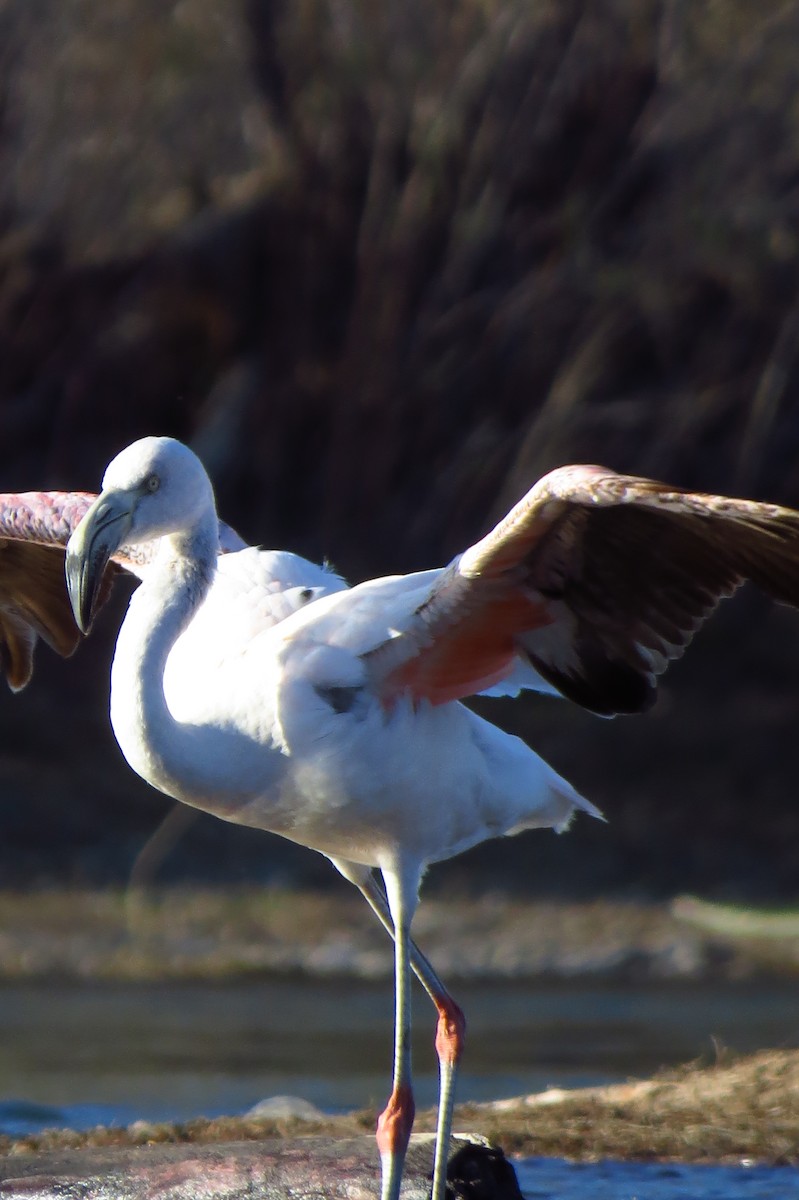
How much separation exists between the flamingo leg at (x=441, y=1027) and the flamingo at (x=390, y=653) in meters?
0.02

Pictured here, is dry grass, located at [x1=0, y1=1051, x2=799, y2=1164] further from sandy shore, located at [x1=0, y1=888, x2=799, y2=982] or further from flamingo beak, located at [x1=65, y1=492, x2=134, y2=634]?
sandy shore, located at [x1=0, y1=888, x2=799, y2=982]

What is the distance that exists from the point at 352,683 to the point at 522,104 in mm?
7661

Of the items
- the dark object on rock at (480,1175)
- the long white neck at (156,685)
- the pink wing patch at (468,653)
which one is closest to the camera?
the long white neck at (156,685)

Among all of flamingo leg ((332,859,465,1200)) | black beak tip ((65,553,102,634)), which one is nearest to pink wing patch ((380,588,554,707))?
flamingo leg ((332,859,465,1200))

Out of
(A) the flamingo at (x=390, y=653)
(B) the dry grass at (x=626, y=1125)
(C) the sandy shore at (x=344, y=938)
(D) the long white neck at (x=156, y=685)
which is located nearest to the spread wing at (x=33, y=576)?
(A) the flamingo at (x=390, y=653)

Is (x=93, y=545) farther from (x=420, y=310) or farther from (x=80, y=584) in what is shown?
(x=420, y=310)

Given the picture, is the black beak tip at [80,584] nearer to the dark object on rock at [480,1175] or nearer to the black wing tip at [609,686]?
the black wing tip at [609,686]

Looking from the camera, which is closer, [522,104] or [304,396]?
[522,104]

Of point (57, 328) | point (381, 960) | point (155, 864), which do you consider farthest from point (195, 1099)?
point (57, 328)

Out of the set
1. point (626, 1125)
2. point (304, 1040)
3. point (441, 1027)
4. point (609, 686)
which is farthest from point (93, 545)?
point (304, 1040)

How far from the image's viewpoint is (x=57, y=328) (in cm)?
1338

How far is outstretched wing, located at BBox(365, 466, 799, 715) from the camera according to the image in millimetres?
4250

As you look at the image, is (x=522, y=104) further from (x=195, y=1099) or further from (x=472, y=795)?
(x=472, y=795)

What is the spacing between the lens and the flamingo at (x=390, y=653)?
4.52 metres
